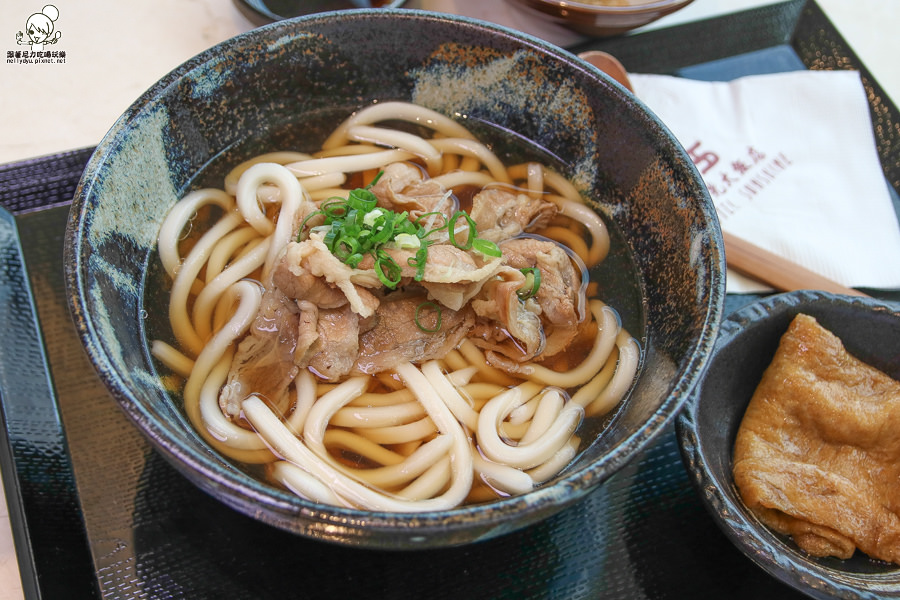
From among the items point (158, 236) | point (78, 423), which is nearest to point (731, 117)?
point (158, 236)

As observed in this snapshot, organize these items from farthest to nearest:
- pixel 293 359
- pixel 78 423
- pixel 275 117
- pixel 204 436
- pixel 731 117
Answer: pixel 731 117
pixel 275 117
pixel 78 423
pixel 293 359
pixel 204 436

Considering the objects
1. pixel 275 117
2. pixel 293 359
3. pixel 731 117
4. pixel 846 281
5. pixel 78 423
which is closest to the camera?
pixel 293 359

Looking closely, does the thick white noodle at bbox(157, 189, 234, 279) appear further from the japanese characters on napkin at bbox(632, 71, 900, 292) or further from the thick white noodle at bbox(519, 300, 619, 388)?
the japanese characters on napkin at bbox(632, 71, 900, 292)

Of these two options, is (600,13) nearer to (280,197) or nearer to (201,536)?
(280,197)

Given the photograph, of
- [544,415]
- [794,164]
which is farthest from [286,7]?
[794,164]

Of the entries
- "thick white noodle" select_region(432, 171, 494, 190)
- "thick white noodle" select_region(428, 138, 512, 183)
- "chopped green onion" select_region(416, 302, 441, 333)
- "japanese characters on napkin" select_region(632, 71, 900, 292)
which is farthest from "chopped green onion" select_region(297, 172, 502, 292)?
"japanese characters on napkin" select_region(632, 71, 900, 292)

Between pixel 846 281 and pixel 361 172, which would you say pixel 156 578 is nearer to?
pixel 361 172

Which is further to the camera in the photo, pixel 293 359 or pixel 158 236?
pixel 158 236
